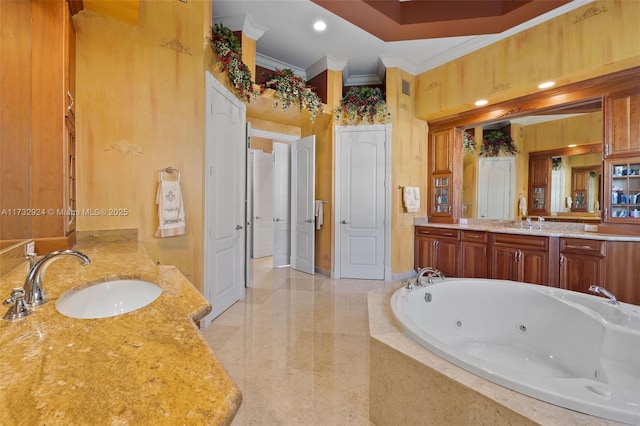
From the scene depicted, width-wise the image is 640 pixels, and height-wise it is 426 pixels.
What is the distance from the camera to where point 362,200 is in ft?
14.0

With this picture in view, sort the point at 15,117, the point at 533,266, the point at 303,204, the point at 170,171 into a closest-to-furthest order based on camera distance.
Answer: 1. the point at 15,117
2. the point at 170,171
3. the point at 533,266
4. the point at 303,204

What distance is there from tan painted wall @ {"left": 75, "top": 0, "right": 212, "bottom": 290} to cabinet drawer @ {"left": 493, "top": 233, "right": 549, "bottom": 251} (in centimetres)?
333

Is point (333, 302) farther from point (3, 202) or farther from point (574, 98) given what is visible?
point (574, 98)

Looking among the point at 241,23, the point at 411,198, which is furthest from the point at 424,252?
the point at 241,23

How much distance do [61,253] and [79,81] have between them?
5.94ft

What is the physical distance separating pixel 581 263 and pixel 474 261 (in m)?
1.06

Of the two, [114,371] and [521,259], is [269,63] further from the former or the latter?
[114,371]

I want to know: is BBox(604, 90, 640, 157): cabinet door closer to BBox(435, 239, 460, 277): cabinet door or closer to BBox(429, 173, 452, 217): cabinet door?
BBox(429, 173, 452, 217): cabinet door

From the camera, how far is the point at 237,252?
10.8ft

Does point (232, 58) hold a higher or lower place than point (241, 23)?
lower

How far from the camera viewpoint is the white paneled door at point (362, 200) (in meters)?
4.19

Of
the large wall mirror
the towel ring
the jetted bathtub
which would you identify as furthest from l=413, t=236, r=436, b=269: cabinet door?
the towel ring

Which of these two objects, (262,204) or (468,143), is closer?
(468,143)

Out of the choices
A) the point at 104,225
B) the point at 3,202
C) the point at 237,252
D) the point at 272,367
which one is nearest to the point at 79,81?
the point at 104,225
